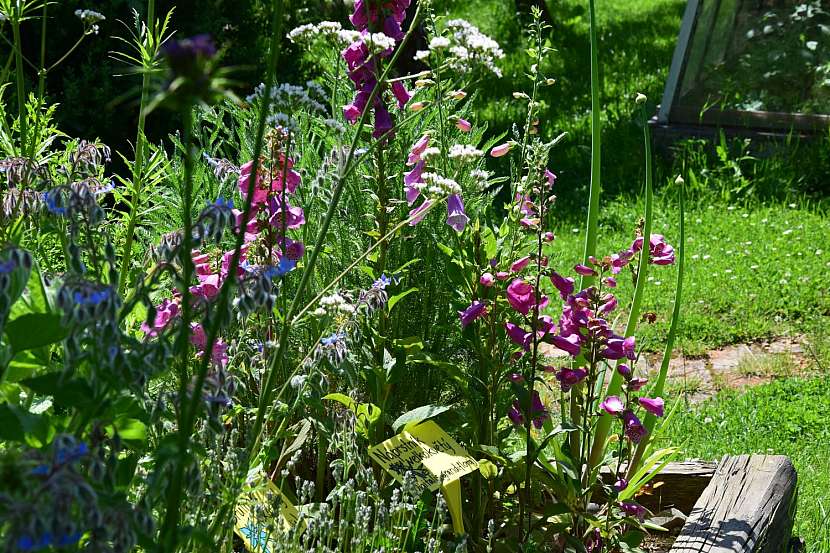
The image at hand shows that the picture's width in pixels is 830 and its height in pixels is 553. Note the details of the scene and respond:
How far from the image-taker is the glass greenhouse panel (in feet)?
21.4

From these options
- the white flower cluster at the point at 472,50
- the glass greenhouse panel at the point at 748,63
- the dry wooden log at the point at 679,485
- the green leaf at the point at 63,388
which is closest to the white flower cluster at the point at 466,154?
the white flower cluster at the point at 472,50

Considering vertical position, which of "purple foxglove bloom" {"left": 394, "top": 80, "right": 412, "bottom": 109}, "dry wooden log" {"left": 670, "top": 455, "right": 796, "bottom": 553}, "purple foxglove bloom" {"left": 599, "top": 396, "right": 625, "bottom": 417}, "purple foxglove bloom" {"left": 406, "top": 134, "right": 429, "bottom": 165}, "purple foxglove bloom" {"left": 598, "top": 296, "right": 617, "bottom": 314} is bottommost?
"dry wooden log" {"left": 670, "top": 455, "right": 796, "bottom": 553}

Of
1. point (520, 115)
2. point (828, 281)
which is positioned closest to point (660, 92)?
point (520, 115)

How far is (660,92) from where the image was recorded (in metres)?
8.66

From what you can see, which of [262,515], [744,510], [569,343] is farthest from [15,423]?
[744,510]

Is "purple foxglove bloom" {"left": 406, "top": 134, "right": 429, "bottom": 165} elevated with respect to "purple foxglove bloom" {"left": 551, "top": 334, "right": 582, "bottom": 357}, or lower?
elevated

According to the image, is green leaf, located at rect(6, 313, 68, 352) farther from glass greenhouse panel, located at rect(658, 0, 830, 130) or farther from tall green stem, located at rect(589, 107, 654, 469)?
glass greenhouse panel, located at rect(658, 0, 830, 130)

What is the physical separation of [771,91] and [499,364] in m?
5.14

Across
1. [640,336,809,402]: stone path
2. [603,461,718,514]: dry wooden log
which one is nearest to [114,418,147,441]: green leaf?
[603,461,718,514]: dry wooden log

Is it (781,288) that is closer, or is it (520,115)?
(781,288)

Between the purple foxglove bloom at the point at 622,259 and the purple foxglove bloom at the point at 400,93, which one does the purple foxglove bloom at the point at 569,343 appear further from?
the purple foxglove bloom at the point at 400,93

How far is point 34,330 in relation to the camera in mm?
1150

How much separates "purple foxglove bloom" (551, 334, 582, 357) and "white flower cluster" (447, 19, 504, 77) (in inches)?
22.6

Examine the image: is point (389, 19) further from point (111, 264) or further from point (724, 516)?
point (724, 516)
